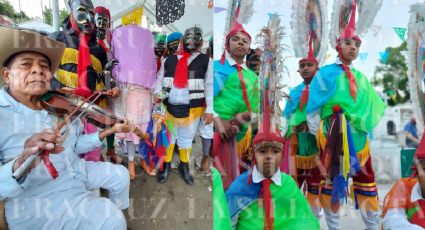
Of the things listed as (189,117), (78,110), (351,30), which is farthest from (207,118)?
(351,30)

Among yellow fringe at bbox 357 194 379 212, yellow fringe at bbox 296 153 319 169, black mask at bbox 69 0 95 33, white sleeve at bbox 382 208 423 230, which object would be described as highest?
black mask at bbox 69 0 95 33

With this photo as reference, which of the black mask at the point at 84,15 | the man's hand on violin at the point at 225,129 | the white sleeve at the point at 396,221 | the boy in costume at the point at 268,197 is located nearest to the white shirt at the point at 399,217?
the white sleeve at the point at 396,221

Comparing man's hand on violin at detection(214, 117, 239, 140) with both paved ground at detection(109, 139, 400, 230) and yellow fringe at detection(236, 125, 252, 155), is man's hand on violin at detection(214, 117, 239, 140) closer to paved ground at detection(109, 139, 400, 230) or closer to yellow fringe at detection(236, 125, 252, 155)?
yellow fringe at detection(236, 125, 252, 155)

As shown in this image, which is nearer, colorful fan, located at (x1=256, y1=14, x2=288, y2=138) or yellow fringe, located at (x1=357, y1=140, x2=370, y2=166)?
colorful fan, located at (x1=256, y1=14, x2=288, y2=138)

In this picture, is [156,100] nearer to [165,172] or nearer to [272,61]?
[165,172]

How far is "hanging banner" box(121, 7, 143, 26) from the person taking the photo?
196 cm

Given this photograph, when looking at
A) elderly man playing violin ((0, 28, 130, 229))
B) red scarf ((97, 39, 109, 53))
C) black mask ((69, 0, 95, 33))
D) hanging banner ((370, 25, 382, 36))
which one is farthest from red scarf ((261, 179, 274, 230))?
black mask ((69, 0, 95, 33))

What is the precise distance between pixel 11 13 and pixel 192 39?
2.94 feet

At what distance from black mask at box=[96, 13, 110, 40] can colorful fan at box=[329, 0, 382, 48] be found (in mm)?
1129

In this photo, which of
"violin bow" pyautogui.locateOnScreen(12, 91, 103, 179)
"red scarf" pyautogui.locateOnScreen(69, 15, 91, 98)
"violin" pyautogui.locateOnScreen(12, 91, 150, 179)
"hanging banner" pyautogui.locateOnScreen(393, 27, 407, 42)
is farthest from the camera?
"hanging banner" pyautogui.locateOnScreen(393, 27, 407, 42)

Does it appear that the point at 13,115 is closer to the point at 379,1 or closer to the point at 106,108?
the point at 106,108

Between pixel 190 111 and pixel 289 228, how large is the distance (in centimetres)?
79

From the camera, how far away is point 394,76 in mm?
2045

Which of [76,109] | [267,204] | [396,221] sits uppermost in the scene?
[76,109]
